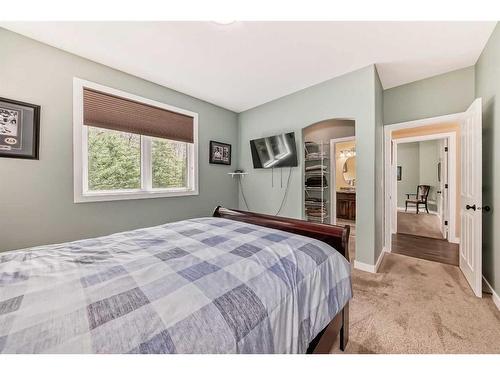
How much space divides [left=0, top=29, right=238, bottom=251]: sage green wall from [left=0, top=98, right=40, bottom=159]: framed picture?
6cm

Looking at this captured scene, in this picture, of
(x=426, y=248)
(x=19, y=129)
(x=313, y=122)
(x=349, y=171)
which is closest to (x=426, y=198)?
(x=349, y=171)

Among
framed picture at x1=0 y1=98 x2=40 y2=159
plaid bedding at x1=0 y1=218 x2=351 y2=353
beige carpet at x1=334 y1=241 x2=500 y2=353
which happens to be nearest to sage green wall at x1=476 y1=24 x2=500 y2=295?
beige carpet at x1=334 y1=241 x2=500 y2=353

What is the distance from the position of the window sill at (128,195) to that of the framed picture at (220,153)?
26.7 inches

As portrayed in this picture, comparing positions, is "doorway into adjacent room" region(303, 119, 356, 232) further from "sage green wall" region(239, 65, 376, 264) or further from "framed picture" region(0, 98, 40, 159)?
"framed picture" region(0, 98, 40, 159)

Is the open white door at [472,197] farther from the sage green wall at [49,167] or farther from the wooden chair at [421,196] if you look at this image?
the wooden chair at [421,196]

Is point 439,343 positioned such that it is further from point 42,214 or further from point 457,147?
point 457,147

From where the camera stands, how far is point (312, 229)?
62.1 inches

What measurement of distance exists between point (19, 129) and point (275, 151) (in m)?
2.97

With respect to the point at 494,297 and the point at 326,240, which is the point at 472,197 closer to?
the point at 494,297

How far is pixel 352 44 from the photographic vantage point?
2.12 metres

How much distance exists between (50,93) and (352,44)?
10.2 feet

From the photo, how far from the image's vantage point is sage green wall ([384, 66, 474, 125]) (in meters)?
2.59
